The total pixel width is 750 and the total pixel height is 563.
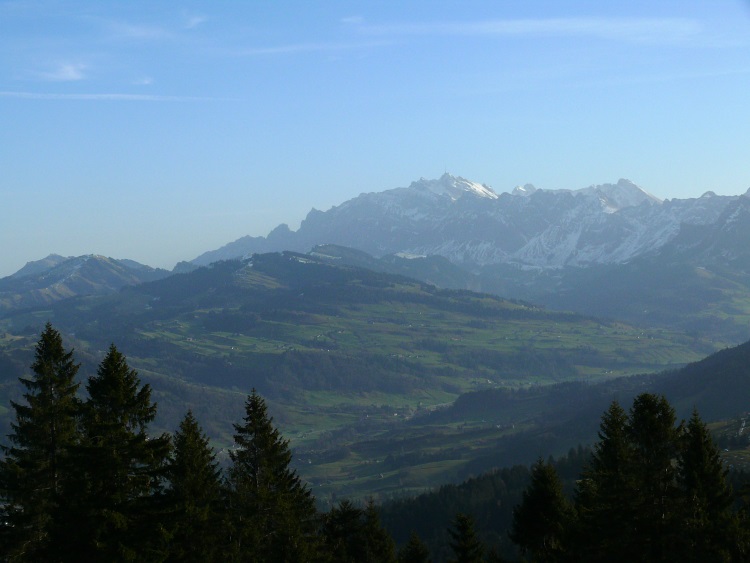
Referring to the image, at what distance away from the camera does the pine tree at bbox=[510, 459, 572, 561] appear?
64.2 meters

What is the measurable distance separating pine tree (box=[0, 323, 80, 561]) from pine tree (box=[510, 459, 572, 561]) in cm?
3195

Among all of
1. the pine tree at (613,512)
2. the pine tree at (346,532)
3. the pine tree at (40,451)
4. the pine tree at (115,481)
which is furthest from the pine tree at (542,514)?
the pine tree at (40,451)

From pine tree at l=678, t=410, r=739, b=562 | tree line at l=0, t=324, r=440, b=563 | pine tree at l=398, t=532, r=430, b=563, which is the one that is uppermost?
tree line at l=0, t=324, r=440, b=563

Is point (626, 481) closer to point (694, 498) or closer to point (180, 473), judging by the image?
point (694, 498)

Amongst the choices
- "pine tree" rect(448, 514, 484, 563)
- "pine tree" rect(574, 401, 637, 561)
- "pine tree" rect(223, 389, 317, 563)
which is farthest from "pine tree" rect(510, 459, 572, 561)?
"pine tree" rect(223, 389, 317, 563)

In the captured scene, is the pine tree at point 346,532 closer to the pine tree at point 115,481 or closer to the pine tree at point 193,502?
the pine tree at point 193,502

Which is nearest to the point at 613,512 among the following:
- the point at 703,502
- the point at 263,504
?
the point at 703,502

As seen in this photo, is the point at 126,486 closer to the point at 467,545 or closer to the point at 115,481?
the point at 115,481

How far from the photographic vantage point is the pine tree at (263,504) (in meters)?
51.1

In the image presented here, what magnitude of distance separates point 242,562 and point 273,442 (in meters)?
7.63

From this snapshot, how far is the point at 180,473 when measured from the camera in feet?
168

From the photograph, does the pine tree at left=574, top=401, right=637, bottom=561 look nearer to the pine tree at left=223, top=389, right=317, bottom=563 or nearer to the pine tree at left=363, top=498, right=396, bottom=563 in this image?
the pine tree at left=363, top=498, right=396, bottom=563

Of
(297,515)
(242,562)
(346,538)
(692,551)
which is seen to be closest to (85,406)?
(242,562)

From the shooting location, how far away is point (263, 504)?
54.0 metres
